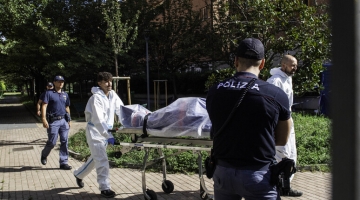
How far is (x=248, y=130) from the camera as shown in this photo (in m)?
2.78

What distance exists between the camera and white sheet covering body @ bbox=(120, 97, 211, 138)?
5.14 meters

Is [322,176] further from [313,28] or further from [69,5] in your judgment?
[69,5]

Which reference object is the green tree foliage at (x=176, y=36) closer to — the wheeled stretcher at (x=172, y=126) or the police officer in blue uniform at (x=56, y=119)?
the police officer in blue uniform at (x=56, y=119)

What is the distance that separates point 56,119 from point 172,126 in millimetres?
4260

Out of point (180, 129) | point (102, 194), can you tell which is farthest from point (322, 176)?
A: point (102, 194)

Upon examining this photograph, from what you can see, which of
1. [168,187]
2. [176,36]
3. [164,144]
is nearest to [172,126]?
[164,144]

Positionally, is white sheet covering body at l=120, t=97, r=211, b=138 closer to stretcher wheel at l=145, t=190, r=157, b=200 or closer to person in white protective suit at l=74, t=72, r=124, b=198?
person in white protective suit at l=74, t=72, r=124, b=198

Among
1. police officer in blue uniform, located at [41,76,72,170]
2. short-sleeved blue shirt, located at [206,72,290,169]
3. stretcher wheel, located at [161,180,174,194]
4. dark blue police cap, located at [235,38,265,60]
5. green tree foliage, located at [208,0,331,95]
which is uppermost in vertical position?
green tree foliage, located at [208,0,331,95]

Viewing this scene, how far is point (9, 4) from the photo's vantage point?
1911cm

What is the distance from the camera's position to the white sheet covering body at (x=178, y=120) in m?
5.14

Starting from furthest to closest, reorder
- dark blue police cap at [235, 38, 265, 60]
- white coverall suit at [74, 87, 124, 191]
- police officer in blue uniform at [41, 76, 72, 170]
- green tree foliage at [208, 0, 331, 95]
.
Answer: green tree foliage at [208, 0, 331, 95] → police officer in blue uniform at [41, 76, 72, 170] → white coverall suit at [74, 87, 124, 191] → dark blue police cap at [235, 38, 265, 60]

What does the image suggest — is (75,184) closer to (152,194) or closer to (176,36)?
(152,194)

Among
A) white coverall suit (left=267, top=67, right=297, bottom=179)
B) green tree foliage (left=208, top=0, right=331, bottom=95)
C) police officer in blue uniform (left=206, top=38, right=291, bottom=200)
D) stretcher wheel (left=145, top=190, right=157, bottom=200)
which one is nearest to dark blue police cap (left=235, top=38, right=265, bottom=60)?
police officer in blue uniform (left=206, top=38, right=291, bottom=200)

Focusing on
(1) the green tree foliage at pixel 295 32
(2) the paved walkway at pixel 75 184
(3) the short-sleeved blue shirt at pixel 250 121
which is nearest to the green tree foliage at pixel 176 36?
(1) the green tree foliage at pixel 295 32
